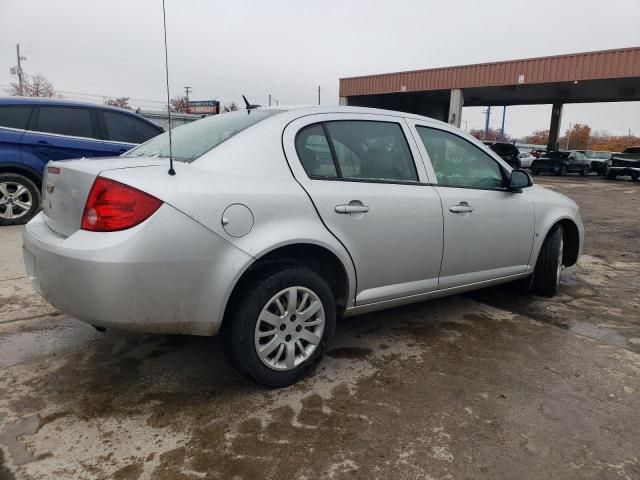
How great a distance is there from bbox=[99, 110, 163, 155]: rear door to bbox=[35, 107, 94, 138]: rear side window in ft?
0.70

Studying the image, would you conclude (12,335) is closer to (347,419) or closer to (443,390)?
(347,419)

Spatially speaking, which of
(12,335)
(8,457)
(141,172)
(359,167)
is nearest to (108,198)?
(141,172)

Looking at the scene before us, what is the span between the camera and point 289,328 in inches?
103

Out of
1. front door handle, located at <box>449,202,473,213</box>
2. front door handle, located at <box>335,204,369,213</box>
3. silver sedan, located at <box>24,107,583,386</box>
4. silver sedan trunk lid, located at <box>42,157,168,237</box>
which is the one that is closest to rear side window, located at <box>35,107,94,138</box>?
silver sedan, located at <box>24,107,583,386</box>

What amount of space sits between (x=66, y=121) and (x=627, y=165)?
24522 millimetres

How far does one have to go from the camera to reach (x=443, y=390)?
2.71 metres

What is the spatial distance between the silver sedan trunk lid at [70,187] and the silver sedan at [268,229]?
0.01m

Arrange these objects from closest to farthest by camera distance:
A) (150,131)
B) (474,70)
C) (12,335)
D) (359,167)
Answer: (359,167) < (12,335) < (150,131) < (474,70)

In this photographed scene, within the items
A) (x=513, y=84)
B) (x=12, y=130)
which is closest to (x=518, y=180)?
(x=12, y=130)

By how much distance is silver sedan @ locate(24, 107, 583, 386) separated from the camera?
2.24 meters

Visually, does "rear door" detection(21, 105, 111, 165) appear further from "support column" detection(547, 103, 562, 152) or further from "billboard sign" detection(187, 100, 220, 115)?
"billboard sign" detection(187, 100, 220, 115)

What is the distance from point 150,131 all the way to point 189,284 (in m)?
5.69

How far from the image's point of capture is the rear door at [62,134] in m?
6.46

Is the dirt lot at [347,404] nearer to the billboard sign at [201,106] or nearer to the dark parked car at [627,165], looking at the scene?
the dark parked car at [627,165]
